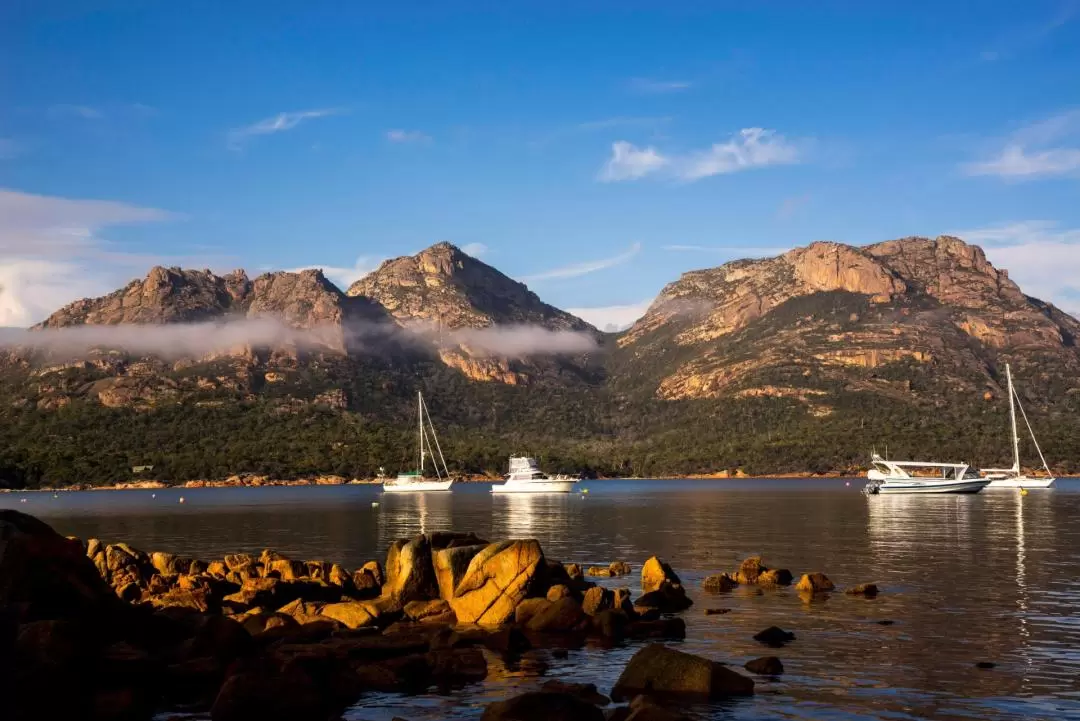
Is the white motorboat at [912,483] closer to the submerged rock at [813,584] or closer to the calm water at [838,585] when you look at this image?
the calm water at [838,585]

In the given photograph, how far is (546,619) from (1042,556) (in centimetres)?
3283

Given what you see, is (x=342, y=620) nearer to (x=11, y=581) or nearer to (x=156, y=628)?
(x=156, y=628)

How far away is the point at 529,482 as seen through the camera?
168375 mm

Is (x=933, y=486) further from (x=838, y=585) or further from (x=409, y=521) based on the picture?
(x=838, y=585)

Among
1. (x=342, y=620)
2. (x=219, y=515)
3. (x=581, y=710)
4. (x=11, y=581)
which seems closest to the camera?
(x=581, y=710)

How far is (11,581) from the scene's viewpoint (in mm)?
25047

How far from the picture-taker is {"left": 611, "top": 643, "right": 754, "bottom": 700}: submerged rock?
22109 mm

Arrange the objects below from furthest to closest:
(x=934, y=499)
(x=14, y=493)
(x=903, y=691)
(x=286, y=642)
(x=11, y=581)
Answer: (x=14, y=493) < (x=934, y=499) < (x=286, y=642) < (x=11, y=581) < (x=903, y=691)

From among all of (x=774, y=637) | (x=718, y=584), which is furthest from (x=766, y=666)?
(x=718, y=584)

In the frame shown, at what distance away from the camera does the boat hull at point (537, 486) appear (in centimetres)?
16662

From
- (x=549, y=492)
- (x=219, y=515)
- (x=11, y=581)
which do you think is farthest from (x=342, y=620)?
(x=549, y=492)

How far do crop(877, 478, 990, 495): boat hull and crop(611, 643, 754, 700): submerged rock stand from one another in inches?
4539

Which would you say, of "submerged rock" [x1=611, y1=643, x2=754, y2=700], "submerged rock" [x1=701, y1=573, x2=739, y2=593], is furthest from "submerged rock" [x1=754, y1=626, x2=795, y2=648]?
"submerged rock" [x1=701, y1=573, x2=739, y2=593]

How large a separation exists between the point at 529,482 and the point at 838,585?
426ft
